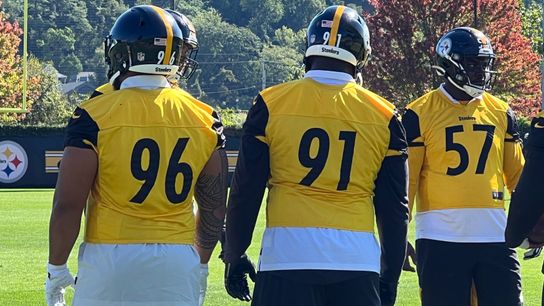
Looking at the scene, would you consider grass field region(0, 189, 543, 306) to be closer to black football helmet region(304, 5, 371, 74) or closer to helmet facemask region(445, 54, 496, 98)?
helmet facemask region(445, 54, 496, 98)

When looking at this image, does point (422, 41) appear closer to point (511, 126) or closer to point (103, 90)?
point (511, 126)

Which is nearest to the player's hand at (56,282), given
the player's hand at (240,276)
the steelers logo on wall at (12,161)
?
the player's hand at (240,276)

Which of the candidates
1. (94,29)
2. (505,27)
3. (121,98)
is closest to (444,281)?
(121,98)

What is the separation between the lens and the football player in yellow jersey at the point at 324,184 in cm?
500

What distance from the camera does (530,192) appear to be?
4.72 m

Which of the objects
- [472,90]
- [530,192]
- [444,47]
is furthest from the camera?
[444,47]

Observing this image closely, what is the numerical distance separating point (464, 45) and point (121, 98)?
2863 mm

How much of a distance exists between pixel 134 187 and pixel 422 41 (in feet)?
115

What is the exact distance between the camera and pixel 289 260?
5.02 m

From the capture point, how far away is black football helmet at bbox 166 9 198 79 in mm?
6268

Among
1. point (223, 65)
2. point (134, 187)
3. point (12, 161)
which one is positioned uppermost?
point (134, 187)

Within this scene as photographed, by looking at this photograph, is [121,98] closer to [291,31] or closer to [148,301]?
[148,301]

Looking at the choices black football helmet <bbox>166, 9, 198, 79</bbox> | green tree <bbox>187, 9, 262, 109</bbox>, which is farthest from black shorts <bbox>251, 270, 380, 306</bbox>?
green tree <bbox>187, 9, 262, 109</bbox>

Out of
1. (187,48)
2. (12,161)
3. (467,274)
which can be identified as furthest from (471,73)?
(12,161)
